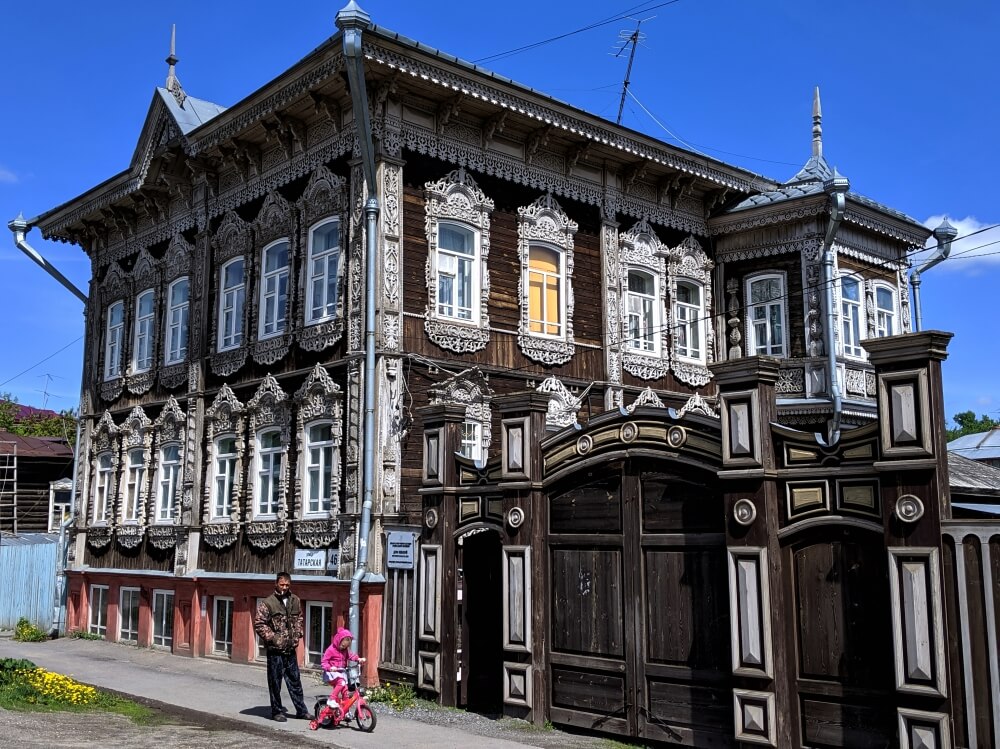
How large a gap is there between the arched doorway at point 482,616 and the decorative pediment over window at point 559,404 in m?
5.11

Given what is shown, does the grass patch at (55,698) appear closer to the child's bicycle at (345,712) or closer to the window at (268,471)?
the child's bicycle at (345,712)

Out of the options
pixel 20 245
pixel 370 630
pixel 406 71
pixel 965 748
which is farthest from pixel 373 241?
pixel 20 245

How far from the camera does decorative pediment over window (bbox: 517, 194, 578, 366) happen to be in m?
18.3

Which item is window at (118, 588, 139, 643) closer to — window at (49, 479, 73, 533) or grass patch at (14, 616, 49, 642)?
grass patch at (14, 616, 49, 642)

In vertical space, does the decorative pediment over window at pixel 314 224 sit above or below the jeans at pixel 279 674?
above

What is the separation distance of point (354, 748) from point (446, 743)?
3.22 ft

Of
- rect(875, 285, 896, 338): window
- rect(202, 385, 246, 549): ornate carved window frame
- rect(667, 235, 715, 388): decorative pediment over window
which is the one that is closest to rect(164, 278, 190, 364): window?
rect(202, 385, 246, 549): ornate carved window frame

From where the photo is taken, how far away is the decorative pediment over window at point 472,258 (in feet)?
55.7

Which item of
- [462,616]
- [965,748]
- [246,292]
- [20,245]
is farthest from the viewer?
[20,245]

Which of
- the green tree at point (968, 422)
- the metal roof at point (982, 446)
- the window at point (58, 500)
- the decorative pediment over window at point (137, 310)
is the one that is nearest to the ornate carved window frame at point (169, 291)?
the decorative pediment over window at point (137, 310)

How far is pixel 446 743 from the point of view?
10.9 metres

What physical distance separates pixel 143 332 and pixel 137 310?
592mm

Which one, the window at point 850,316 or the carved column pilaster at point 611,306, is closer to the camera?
the carved column pilaster at point 611,306

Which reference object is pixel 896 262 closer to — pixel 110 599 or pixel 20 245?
pixel 110 599
